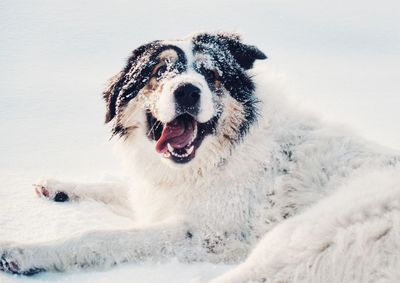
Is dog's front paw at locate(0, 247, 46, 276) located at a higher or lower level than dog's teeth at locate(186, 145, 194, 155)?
lower

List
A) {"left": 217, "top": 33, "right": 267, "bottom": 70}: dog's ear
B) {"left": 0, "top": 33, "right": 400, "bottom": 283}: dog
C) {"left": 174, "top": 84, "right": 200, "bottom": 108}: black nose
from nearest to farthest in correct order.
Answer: {"left": 0, "top": 33, "right": 400, "bottom": 283}: dog, {"left": 174, "top": 84, "right": 200, "bottom": 108}: black nose, {"left": 217, "top": 33, "right": 267, "bottom": 70}: dog's ear

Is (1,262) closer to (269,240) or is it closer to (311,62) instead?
(269,240)

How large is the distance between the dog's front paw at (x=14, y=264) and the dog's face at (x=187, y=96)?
40.3 inches

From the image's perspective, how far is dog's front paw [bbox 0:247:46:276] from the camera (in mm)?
2904

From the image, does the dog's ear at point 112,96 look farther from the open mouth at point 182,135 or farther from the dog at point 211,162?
the open mouth at point 182,135

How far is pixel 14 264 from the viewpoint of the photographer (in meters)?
2.92

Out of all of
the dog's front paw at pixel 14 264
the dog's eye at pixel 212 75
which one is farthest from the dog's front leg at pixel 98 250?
the dog's eye at pixel 212 75

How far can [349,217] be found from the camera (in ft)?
7.75

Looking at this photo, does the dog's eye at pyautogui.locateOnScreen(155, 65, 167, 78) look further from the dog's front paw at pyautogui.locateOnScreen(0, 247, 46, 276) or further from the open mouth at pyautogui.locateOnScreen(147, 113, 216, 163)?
the dog's front paw at pyautogui.locateOnScreen(0, 247, 46, 276)

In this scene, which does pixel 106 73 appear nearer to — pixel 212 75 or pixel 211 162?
pixel 212 75

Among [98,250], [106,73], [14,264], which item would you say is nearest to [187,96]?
[98,250]

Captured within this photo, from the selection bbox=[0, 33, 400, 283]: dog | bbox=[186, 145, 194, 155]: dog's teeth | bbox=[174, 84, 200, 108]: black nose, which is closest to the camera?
bbox=[0, 33, 400, 283]: dog

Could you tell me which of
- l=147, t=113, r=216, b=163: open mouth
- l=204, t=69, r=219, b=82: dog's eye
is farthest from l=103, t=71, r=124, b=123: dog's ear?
l=204, t=69, r=219, b=82: dog's eye

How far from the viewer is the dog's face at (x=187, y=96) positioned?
3.39 m
